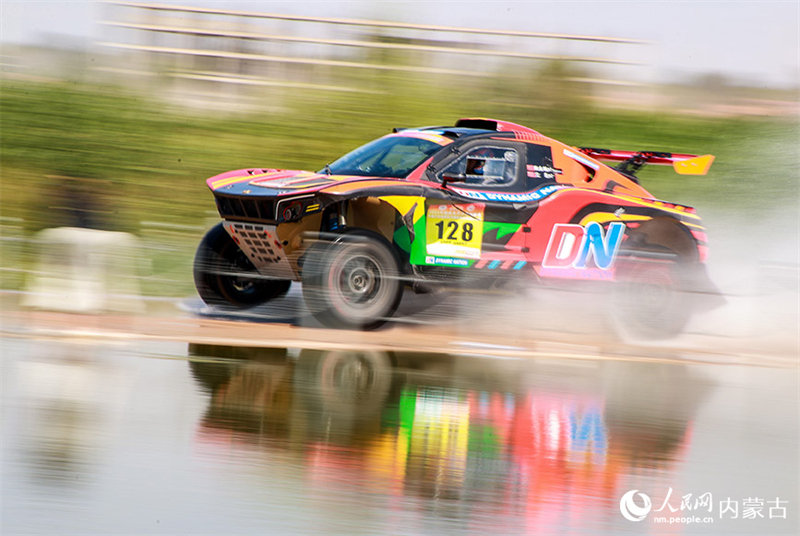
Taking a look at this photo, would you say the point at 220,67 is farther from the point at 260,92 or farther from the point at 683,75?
the point at 683,75

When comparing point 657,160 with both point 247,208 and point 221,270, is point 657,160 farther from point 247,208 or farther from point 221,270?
point 221,270

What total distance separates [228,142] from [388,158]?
526 cm

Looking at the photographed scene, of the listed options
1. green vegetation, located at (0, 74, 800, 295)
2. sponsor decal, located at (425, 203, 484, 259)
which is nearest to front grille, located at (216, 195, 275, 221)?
sponsor decal, located at (425, 203, 484, 259)

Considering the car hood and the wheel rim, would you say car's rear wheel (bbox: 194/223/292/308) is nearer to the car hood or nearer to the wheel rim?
the car hood

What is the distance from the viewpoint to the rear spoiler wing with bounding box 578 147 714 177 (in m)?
8.33

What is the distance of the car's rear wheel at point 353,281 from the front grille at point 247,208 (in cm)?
48

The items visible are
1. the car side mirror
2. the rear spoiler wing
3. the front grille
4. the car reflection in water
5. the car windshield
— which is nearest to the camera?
the car reflection in water

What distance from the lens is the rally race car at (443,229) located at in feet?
22.8

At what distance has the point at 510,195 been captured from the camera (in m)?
7.41

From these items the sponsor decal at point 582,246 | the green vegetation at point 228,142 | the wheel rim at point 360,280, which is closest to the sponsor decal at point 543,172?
the sponsor decal at point 582,246

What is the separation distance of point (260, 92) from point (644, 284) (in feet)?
24.8

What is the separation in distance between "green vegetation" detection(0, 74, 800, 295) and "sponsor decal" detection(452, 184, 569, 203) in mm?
3321

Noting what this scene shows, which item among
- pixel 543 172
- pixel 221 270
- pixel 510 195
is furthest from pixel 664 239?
pixel 221 270

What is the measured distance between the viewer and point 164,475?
13.4 ft
